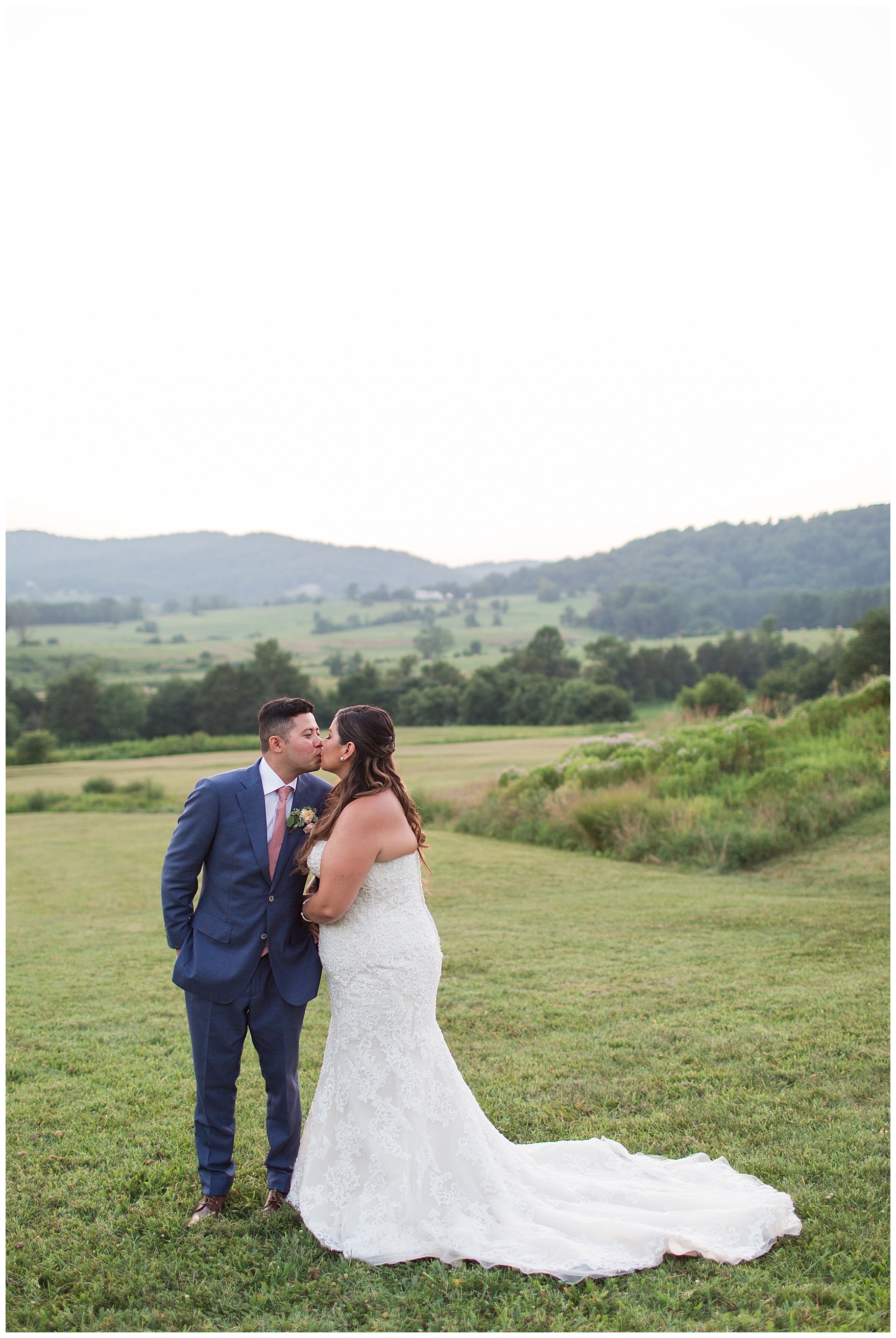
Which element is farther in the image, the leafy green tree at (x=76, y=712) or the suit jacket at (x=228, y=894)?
the leafy green tree at (x=76, y=712)

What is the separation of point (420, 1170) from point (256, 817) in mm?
1642

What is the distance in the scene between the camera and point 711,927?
971cm

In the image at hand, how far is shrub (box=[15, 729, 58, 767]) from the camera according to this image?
151 feet

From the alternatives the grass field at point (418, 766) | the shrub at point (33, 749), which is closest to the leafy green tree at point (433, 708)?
the grass field at point (418, 766)

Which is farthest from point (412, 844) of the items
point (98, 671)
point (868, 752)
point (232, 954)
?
point (98, 671)

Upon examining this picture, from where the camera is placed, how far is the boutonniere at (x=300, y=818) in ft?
12.5

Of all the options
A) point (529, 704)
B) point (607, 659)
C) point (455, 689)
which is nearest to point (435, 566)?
point (607, 659)

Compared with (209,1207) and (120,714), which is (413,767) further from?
(120,714)

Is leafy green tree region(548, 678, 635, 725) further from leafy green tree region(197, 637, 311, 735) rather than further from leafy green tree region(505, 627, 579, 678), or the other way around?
leafy green tree region(197, 637, 311, 735)

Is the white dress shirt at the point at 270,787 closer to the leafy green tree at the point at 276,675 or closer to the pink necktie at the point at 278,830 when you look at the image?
the pink necktie at the point at 278,830

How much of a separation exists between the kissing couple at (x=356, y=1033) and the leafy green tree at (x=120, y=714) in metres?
53.5

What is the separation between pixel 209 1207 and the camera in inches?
156

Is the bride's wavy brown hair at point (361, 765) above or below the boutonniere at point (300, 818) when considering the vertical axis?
above

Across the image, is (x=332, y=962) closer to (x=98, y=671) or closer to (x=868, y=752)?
(x=868, y=752)
